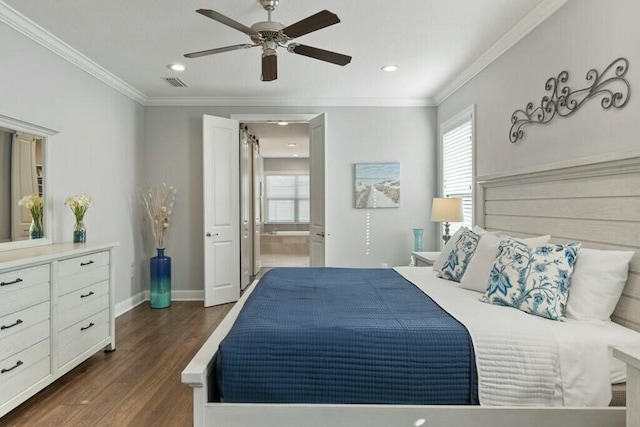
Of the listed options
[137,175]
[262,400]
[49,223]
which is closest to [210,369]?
[262,400]

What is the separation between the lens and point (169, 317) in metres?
4.34

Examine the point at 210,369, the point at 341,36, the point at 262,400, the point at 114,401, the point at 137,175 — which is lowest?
the point at 114,401

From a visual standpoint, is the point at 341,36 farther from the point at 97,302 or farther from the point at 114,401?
the point at 114,401

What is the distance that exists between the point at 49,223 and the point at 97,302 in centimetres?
79

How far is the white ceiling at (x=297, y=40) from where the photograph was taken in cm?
274

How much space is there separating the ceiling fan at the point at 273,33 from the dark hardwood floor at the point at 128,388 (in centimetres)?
222

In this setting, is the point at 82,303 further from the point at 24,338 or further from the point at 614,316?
the point at 614,316

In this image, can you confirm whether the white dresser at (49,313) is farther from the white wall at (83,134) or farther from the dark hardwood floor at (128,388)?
the white wall at (83,134)

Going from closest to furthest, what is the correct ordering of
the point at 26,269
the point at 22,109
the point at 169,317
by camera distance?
the point at 26,269
the point at 22,109
the point at 169,317

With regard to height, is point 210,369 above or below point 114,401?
above

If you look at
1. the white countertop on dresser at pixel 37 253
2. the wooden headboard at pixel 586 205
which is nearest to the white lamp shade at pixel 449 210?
the wooden headboard at pixel 586 205

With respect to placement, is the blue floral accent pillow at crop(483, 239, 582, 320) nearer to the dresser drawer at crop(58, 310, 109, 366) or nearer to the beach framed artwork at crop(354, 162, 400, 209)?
the dresser drawer at crop(58, 310, 109, 366)

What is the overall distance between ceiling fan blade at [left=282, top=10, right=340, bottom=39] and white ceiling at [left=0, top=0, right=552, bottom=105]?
17.1 inches

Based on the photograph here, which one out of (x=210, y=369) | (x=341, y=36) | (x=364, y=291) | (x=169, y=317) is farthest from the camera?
(x=169, y=317)
